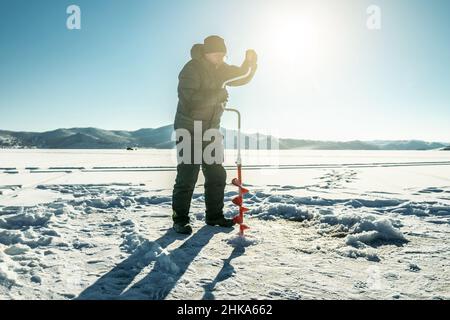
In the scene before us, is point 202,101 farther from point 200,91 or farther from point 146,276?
point 146,276

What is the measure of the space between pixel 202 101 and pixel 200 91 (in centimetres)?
12

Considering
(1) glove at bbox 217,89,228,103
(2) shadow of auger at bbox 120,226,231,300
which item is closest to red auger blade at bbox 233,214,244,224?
(2) shadow of auger at bbox 120,226,231,300

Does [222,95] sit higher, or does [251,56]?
[251,56]

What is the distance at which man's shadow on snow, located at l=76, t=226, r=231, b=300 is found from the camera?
6.82ft

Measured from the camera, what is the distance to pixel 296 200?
5516 millimetres

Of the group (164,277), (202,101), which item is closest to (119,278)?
(164,277)

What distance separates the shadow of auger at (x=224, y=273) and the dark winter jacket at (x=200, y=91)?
5.38 ft

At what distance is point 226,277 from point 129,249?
1044 millimetres

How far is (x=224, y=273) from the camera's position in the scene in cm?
244

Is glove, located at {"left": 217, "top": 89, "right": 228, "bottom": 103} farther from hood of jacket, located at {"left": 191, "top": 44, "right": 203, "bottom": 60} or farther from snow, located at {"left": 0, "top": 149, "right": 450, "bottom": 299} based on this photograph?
snow, located at {"left": 0, "top": 149, "right": 450, "bottom": 299}

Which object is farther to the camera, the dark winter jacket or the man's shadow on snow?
the dark winter jacket

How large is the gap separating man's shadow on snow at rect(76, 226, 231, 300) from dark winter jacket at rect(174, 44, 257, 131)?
1494mm
